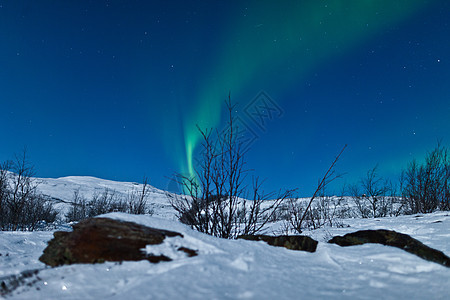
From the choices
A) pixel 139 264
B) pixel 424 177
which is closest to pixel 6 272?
pixel 139 264

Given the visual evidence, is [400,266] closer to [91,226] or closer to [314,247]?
[314,247]

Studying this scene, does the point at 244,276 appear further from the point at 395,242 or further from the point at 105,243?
the point at 395,242

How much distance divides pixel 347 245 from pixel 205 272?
4.36 ft

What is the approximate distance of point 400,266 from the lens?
1.24m

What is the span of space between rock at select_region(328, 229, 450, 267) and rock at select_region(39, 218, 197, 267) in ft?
4.62

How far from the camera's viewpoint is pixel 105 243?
1.29 meters

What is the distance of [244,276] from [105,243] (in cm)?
82

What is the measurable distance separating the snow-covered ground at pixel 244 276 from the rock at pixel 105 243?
51 mm

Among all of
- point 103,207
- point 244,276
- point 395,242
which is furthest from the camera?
point 103,207

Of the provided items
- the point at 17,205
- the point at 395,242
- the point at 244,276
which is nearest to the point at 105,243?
the point at 244,276

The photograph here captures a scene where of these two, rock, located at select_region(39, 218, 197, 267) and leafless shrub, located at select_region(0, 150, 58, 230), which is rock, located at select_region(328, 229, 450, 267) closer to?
rock, located at select_region(39, 218, 197, 267)

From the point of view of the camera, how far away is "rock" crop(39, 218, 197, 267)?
4.08 ft

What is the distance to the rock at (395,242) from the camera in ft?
4.90

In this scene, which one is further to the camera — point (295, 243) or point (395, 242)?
point (395, 242)
